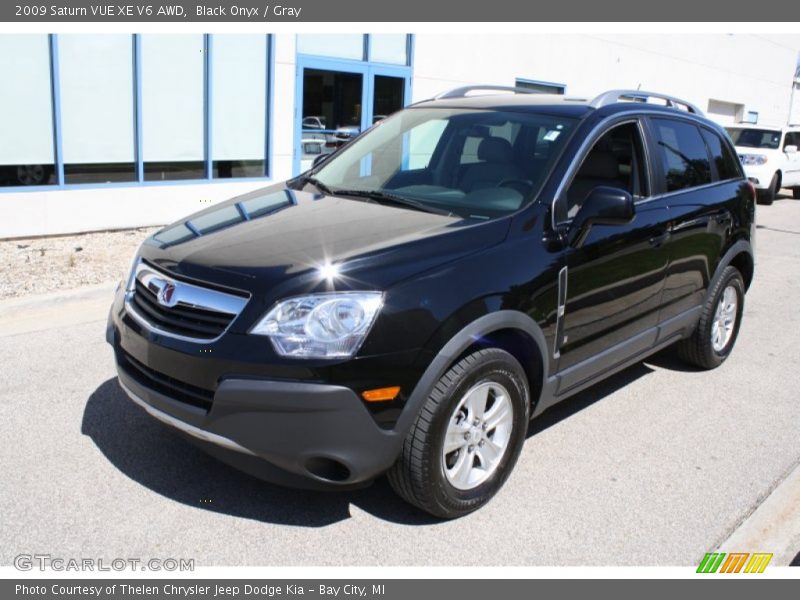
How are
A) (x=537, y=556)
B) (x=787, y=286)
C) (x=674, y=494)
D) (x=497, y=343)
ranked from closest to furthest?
(x=537, y=556)
(x=497, y=343)
(x=674, y=494)
(x=787, y=286)

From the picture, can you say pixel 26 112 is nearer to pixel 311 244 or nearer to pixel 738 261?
pixel 311 244

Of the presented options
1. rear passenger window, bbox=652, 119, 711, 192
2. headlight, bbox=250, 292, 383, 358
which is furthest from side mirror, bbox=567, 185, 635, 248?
headlight, bbox=250, 292, 383, 358

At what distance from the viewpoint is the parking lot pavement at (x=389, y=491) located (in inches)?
129

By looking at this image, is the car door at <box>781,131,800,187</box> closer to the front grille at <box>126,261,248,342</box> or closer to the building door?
the building door

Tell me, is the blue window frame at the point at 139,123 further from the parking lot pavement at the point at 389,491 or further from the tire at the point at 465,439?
the tire at the point at 465,439

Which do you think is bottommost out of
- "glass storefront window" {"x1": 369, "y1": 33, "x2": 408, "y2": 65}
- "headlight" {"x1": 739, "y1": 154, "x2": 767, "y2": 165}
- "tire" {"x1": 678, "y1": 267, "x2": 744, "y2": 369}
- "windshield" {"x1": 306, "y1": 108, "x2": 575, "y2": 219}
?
"tire" {"x1": 678, "y1": 267, "x2": 744, "y2": 369}

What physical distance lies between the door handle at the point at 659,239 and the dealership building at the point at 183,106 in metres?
7.32

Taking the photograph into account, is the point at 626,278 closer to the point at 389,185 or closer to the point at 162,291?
the point at 389,185

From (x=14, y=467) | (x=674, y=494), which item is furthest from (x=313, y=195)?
Result: (x=674, y=494)

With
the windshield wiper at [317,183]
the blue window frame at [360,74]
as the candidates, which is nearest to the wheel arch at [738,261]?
the windshield wiper at [317,183]

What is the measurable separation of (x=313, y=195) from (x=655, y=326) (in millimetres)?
2230

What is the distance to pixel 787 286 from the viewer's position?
29.6ft

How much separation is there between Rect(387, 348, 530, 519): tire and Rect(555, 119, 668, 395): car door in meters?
0.48

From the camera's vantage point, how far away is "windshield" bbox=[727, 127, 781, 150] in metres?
18.5
